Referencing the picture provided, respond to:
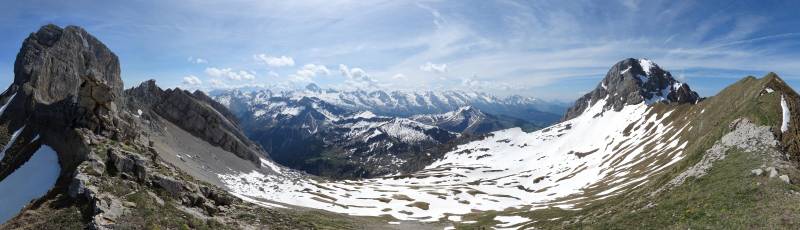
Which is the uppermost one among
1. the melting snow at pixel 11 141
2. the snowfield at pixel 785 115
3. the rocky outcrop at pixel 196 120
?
the rocky outcrop at pixel 196 120

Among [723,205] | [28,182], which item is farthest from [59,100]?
[723,205]

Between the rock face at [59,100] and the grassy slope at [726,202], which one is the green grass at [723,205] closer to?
the grassy slope at [726,202]

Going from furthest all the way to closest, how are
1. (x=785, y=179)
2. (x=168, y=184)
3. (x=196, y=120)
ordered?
(x=196, y=120) → (x=168, y=184) → (x=785, y=179)

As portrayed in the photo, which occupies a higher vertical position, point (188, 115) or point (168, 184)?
point (188, 115)

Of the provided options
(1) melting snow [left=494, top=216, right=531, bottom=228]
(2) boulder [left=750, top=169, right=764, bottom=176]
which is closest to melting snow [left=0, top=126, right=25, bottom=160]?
(1) melting snow [left=494, top=216, right=531, bottom=228]

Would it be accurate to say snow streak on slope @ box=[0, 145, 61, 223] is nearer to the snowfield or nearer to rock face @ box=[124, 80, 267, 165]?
the snowfield

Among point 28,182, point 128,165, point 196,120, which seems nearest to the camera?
point 128,165

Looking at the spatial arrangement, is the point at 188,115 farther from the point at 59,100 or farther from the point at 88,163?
the point at 88,163

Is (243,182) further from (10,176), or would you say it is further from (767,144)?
(767,144)

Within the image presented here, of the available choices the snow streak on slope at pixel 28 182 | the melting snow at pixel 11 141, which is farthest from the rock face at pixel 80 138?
the snow streak on slope at pixel 28 182

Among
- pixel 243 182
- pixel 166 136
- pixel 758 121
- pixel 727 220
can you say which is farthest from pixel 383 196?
pixel 727 220
